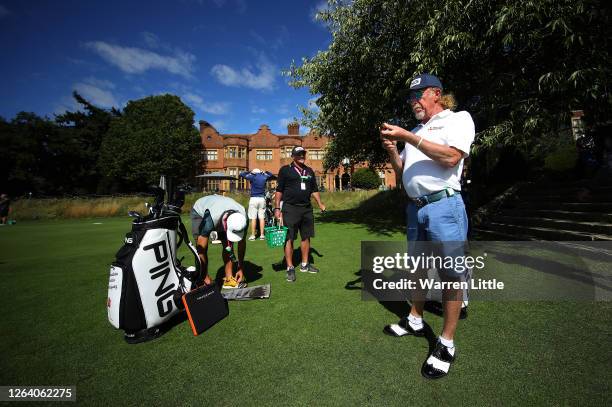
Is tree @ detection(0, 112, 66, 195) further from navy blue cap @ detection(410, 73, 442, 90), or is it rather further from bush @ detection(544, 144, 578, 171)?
bush @ detection(544, 144, 578, 171)

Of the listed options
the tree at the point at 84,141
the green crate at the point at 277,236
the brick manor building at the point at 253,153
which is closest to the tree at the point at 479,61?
the green crate at the point at 277,236

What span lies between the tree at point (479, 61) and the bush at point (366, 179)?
99.1 ft

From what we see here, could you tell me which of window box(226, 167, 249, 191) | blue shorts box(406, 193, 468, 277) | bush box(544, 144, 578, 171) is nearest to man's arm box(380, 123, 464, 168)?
blue shorts box(406, 193, 468, 277)

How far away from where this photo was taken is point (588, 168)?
12148mm

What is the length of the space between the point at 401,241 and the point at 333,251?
2.56 metres

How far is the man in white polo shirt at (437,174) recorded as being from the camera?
2184 millimetres

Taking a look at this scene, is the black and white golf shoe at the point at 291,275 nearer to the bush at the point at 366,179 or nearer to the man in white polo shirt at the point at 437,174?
the man in white polo shirt at the point at 437,174

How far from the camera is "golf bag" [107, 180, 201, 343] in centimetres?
274

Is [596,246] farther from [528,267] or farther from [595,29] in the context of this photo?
[595,29]

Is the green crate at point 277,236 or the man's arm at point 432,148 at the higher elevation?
the man's arm at point 432,148

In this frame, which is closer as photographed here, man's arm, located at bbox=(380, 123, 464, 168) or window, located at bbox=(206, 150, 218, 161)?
man's arm, located at bbox=(380, 123, 464, 168)

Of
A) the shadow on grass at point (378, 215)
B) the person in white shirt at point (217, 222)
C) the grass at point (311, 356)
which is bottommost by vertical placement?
the grass at point (311, 356)

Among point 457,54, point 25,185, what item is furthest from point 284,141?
point 457,54

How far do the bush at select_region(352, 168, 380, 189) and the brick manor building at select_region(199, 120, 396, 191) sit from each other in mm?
Result: 3902
